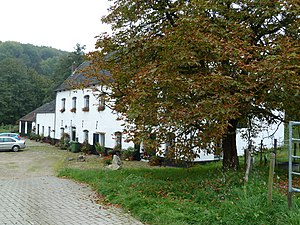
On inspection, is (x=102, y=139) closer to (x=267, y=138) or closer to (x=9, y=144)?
(x=9, y=144)

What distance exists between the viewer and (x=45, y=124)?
39000mm

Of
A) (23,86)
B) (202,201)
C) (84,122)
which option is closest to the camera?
(202,201)

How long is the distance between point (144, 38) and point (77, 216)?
5933 mm

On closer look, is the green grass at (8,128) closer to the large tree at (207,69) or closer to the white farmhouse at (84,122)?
the white farmhouse at (84,122)

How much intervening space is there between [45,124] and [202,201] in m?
34.7

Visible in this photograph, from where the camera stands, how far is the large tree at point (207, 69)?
7.66 m

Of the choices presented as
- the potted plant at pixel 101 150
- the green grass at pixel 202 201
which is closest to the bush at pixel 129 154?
the potted plant at pixel 101 150

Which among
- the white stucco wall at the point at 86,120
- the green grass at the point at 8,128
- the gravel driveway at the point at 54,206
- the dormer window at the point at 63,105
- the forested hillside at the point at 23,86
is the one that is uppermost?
the forested hillside at the point at 23,86

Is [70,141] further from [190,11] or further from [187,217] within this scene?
[187,217]

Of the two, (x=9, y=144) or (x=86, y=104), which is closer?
(x=86, y=104)

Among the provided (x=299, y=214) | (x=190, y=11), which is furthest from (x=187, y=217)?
(x=190, y=11)

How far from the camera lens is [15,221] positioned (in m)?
Answer: 6.68

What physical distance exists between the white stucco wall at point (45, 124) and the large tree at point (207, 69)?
92.3 ft

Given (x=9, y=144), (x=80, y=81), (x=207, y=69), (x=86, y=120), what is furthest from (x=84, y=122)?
(x=207, y=69)
